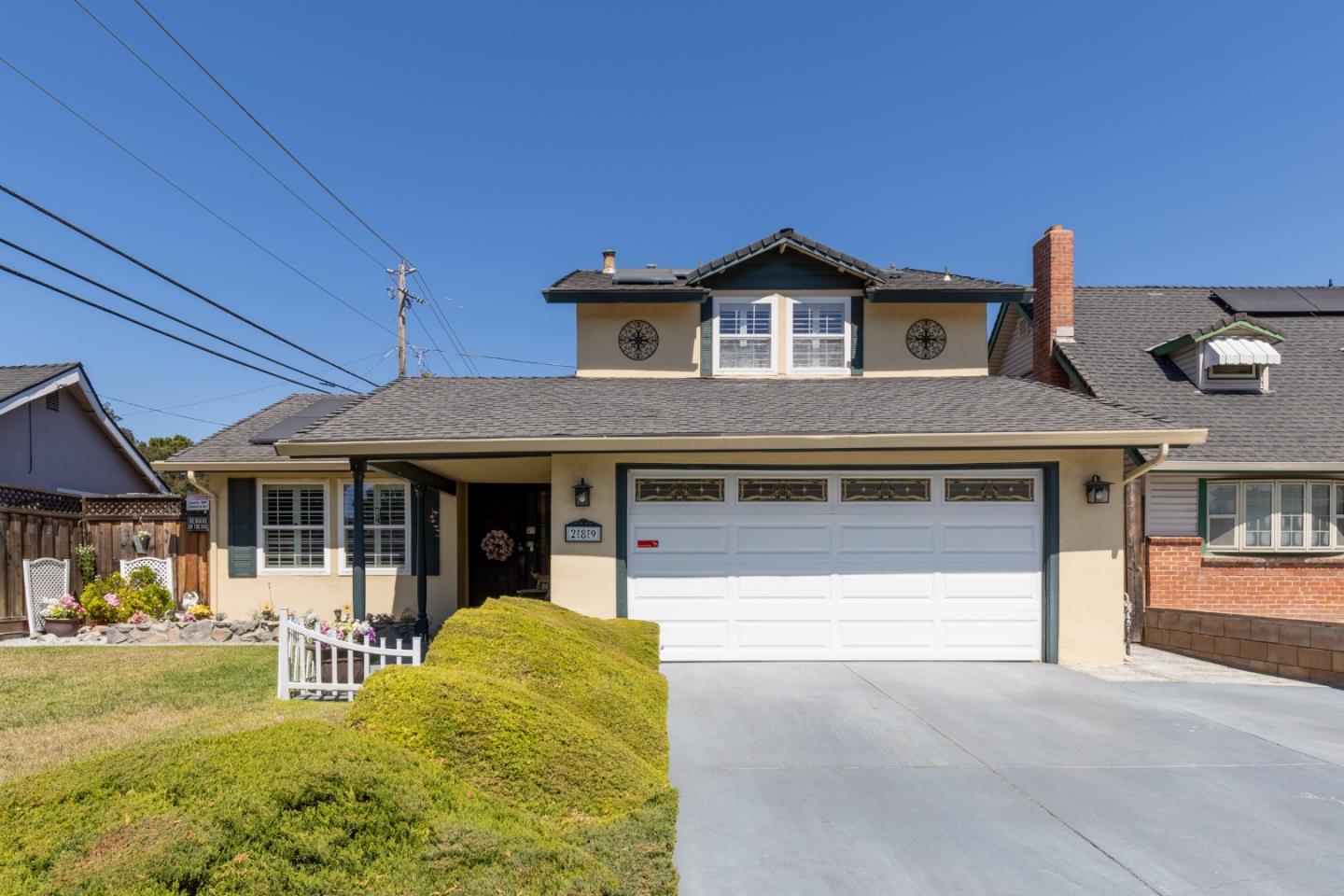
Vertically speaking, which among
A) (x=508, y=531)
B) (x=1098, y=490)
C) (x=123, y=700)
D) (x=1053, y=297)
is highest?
(x=1053, y=297)

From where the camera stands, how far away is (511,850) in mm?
3271

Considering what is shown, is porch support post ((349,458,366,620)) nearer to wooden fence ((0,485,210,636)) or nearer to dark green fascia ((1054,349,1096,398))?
wooden fence ((0,485,210,636))

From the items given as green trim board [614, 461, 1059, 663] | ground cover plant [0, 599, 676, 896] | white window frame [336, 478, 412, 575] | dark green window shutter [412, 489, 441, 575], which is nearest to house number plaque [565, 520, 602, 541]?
green trim board [614, 461, 1059, 663]

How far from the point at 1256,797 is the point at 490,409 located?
320 inches

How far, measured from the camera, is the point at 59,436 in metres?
15.8

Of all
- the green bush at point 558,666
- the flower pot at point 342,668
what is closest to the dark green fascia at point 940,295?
the green bush at point 558,666

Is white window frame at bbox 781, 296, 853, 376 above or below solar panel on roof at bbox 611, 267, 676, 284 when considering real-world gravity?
below

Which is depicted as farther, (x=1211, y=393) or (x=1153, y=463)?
(x=1211, y=393)

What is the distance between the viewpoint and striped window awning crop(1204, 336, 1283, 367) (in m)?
12.9

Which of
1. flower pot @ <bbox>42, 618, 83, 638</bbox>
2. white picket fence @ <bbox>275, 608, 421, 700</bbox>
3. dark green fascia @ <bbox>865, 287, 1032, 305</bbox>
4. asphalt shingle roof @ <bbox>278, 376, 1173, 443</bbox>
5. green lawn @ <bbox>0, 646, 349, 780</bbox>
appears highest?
dark green fascia @ <bbox>865, 287, 1032, 305</bbox>

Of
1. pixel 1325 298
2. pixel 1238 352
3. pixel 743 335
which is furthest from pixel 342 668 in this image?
pixel 1325 298

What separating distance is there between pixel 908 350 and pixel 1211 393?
5.35 meters

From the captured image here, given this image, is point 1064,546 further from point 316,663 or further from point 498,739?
point 316,663

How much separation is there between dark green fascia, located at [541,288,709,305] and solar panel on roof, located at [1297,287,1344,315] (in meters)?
12.6
